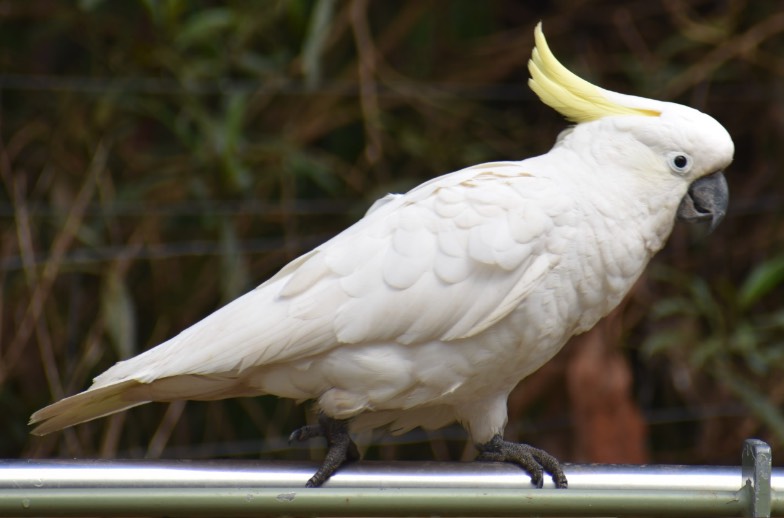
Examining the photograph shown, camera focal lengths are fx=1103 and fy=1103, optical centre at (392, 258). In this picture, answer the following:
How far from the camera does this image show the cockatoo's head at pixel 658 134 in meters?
1.46

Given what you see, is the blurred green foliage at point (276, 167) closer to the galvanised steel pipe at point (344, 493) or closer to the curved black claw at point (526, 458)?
the curved black claw at point (526, 458)

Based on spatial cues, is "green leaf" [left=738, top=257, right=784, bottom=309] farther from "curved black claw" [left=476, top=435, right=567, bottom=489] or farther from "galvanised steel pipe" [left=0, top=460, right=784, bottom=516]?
"galvanised steel pipe" [left=0, top=460, right=784, bottom=516]

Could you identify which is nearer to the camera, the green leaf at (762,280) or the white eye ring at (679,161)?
the white eye ring at (679,161)

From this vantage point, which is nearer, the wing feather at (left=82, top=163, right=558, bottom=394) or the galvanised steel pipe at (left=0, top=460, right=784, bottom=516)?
the galvanised steel pipe at (left=0, top=460, right=784, bottom=516)

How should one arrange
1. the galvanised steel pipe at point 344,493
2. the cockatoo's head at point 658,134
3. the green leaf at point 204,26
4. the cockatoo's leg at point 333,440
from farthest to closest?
the green leaf at point 204,26 < the cockatoo's head at point 658,134 < the cockatoo's leg at point 333,440 < the galvanised steel pipe at point 344,493

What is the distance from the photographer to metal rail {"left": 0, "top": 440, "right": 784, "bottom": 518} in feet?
3.34

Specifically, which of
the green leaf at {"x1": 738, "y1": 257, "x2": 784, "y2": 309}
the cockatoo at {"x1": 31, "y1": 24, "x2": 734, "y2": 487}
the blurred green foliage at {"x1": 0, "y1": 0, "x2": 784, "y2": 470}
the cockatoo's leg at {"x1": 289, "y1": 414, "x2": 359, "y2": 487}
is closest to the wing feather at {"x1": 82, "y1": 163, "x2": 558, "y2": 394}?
the cockatoo at {"x1": 31, "y1": 24, "x2": 734, "y2": 487}

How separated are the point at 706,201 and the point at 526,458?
0.42 m

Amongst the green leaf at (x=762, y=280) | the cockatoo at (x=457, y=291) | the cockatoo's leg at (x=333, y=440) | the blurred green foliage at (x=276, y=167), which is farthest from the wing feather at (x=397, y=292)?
the green leaf at (x=762, y=280)

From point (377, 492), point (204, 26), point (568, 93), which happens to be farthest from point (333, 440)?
point (204, 26)

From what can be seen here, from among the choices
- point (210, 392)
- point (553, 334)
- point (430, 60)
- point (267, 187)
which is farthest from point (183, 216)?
point (553, 334)

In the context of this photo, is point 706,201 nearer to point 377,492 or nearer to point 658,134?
point 658,134

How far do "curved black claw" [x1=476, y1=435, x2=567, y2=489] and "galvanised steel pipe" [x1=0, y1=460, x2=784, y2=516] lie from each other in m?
0.14

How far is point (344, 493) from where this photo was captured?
1.05 m
